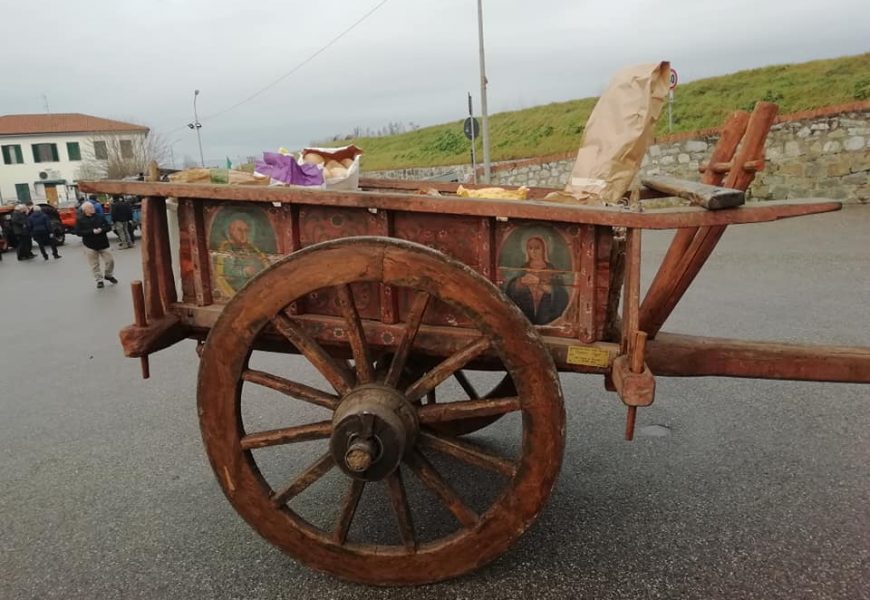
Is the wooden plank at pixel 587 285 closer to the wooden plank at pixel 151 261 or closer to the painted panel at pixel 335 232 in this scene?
the painted panel at pixel 335 232

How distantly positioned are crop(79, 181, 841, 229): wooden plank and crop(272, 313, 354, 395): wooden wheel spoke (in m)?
0.41

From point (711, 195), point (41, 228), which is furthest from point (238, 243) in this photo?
point (41, 228)

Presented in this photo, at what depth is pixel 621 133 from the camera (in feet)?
7.43

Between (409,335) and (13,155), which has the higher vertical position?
(13,155)

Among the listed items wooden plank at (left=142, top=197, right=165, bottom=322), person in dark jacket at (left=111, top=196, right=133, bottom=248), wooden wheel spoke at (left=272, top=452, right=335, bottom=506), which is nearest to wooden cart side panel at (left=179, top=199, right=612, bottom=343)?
wooden plank at (left=142, top=197, right=165, bottom=322)

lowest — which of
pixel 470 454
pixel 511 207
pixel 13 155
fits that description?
pixel 470 454

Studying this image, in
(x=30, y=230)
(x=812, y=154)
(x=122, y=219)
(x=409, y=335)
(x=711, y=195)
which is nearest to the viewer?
(x=711, y=195)

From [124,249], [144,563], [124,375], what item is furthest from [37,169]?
[144,563]

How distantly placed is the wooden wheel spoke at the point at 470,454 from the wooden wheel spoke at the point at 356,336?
276 mm

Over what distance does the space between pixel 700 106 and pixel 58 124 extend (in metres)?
51.4

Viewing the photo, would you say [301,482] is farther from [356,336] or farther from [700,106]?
[700,106]

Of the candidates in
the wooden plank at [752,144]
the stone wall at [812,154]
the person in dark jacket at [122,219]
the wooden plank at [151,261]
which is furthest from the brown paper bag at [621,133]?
the person in dark jacket at [122,219]

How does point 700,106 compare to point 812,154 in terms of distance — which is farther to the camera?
point 700,106

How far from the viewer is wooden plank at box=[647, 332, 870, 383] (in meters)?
2.07
